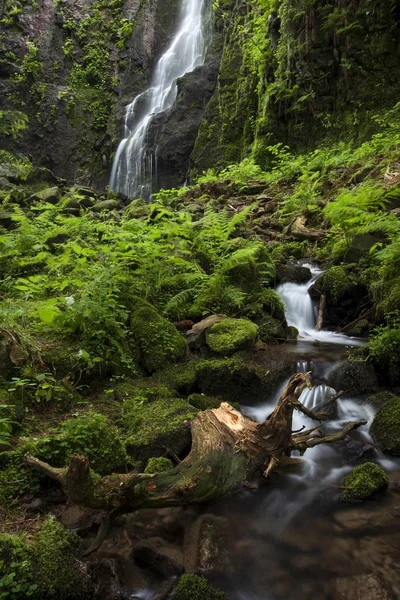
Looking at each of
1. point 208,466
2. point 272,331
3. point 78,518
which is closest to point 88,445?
point 78,518

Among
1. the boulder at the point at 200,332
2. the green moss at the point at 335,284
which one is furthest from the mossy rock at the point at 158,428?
the green moss at the point at 335,284

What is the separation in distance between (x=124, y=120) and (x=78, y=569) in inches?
1015

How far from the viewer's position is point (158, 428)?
11.3 feet

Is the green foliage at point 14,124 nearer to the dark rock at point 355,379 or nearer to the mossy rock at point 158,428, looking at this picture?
the mossy rock at point 158,428

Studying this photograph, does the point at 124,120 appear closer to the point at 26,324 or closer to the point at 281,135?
the point at 281,135

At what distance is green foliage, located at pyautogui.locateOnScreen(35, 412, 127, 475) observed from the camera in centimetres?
286

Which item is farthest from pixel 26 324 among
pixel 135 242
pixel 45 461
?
pixel 135 242

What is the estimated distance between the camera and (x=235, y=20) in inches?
838

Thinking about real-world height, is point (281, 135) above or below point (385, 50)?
below

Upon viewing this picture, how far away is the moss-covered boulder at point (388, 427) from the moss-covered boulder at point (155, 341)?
7.25ft

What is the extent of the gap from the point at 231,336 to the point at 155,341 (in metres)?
0.98

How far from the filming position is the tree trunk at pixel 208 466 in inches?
95.7

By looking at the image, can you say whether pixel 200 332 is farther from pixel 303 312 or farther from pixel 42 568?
pixel 42 568

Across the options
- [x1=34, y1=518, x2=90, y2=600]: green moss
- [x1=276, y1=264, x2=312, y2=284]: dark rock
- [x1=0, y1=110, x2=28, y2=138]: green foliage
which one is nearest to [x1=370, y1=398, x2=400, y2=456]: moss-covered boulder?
[x1=34, y1=518, x2=90, y2=600]: green moss
